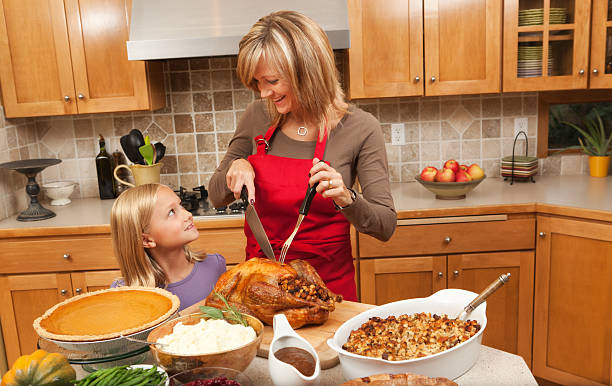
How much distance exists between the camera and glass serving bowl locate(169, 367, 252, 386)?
85 cm

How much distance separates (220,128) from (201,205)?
0.49 meters

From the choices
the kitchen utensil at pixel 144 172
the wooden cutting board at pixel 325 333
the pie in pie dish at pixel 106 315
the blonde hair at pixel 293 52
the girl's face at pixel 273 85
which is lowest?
the wooden cutting board at pixel 325 333

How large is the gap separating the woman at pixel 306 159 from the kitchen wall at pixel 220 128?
4.21 ft

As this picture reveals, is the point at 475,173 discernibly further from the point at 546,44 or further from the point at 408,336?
the point at 408,336

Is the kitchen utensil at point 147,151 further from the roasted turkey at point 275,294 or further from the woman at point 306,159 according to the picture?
the roasted turkey at point 275,294

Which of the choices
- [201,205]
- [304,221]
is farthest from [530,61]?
[201,205]

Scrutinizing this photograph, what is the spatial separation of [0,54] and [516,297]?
2663 millimetres

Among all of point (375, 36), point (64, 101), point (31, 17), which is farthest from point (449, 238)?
point (31, 17)

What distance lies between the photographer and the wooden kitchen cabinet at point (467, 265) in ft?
7.81

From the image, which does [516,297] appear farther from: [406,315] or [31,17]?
[31,17]

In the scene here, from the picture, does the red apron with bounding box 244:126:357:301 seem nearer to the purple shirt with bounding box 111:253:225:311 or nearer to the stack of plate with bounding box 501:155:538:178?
the purple shirt with bounding box 111:253:225:311

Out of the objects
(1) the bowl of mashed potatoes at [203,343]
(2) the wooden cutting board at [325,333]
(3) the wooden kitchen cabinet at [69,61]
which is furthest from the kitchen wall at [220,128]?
(1) the bowl of mashed potatoes at [203,343]

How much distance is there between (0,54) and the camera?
2.56 metres

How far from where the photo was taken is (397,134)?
2930 millimetres
